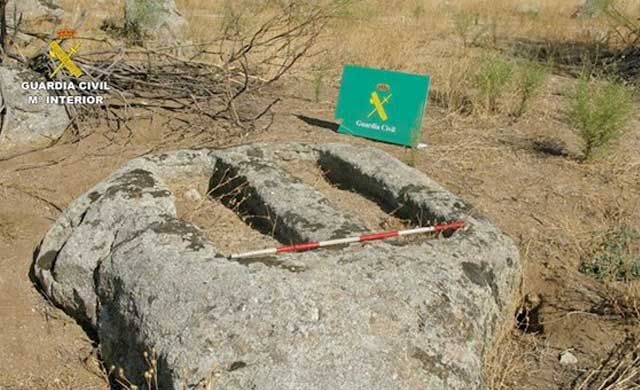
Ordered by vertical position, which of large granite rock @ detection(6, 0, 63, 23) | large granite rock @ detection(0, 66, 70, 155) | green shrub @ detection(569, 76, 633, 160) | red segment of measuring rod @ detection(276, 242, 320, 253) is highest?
green shrub @ detection(569, 76, 633, 160)

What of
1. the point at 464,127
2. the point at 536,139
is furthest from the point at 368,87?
the point at 536,139

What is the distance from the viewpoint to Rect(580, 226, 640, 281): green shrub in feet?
10.8

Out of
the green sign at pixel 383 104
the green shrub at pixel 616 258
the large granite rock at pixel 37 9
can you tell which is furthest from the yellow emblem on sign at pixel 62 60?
the large granite rock at pixel 37 9

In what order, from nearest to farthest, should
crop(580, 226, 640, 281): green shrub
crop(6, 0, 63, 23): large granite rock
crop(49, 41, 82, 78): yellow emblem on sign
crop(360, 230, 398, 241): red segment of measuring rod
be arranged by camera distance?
1. crop(360, 230, 398, 241): red segment of measuring rod
2. crop(580, 226, 640, 281): green shrub
3. crop(49, 41, 82, 78): yellow emblem on sign
4. crop(6, 0, 63, 23): large granite rock

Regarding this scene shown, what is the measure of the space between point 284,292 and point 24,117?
346 cm

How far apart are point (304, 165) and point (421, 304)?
5.54ft

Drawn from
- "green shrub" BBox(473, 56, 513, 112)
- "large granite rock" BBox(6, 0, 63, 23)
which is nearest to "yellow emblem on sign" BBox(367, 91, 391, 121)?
"green shrub" BBox(473, 56, 513, 112)

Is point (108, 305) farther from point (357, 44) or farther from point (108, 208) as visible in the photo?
point (357, 44)

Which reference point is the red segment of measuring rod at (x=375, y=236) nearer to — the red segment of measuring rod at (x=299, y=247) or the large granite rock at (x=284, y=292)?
the large granite rock at (x=284, y=292)

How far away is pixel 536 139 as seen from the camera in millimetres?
5078

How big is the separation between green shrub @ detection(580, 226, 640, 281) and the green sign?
140 cm

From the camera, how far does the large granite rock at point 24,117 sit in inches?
196

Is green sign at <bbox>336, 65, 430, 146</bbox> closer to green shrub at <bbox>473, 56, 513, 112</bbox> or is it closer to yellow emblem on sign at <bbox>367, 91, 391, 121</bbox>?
yellow emblem on sign at <bbox>367, 91, 391, 121</bbox>

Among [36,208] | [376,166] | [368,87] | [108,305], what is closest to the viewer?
[108,305]
